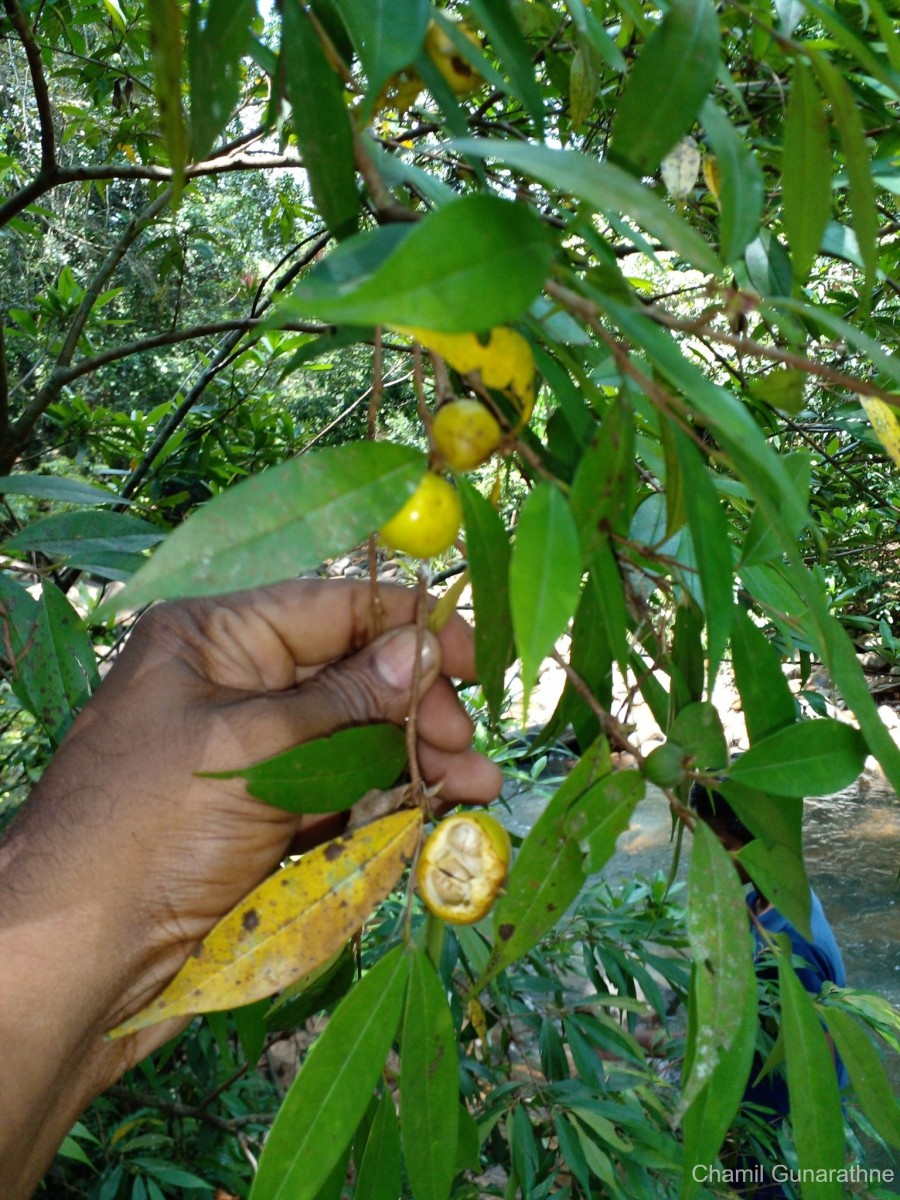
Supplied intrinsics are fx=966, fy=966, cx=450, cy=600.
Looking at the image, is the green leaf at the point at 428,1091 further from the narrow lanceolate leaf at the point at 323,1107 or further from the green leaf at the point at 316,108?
the green leaf at the point at 316,108

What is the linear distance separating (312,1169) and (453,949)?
2.87 feet

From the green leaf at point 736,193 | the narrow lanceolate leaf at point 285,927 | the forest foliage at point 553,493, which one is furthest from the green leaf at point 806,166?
the narrow lanceolate leaf at point 285,927

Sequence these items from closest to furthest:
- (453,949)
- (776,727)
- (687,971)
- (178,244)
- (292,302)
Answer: (292,302) < (776,727) < (453,949) < (687,971) < (178,244)

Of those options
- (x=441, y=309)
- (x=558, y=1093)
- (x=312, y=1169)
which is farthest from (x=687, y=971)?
(x=441, y=309)

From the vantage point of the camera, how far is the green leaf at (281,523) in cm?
34

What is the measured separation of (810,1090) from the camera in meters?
0.59

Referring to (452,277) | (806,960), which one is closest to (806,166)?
(452,277)

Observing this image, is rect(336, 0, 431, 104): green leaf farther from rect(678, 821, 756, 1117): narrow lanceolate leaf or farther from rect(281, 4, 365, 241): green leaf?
rect(678, 821, 756, 1117): narrow lanceolate leaf

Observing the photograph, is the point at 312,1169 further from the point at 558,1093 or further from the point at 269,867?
the point at 558,1093

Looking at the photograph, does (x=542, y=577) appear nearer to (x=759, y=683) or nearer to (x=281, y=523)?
(x=281, y=523)

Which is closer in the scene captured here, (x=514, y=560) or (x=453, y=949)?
(x=514, y=560)

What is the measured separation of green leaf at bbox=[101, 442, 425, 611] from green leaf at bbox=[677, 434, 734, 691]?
4.7 inches

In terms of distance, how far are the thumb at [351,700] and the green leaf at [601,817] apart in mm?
226

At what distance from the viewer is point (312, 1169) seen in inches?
19.7
